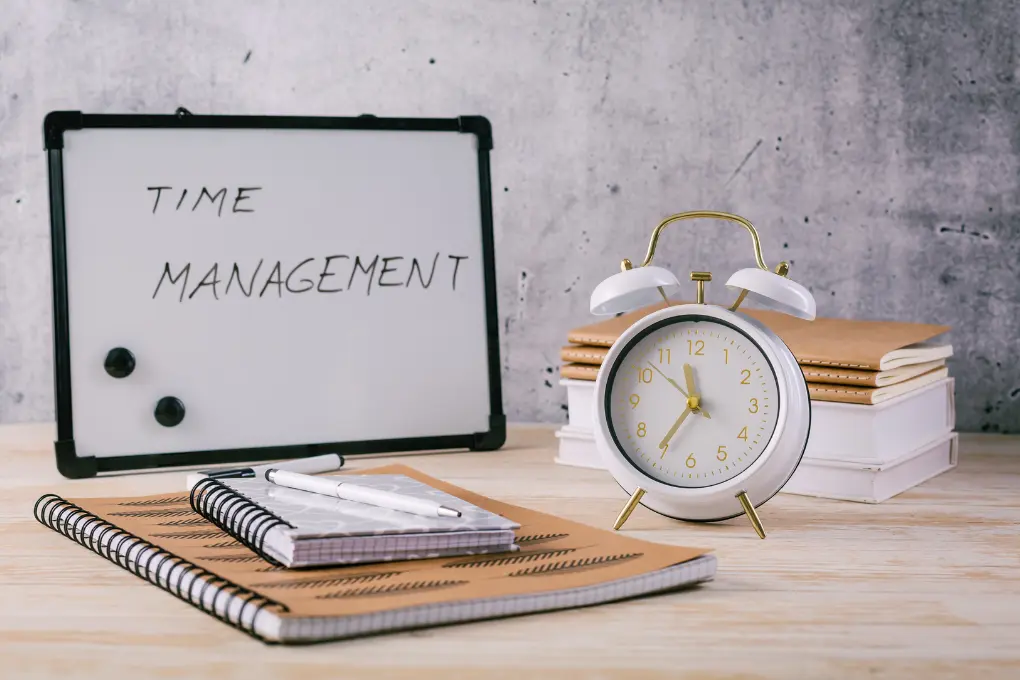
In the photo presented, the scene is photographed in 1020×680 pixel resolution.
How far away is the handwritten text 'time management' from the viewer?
133 centimetres

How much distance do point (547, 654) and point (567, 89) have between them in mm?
1106

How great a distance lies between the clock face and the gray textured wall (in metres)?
0.61

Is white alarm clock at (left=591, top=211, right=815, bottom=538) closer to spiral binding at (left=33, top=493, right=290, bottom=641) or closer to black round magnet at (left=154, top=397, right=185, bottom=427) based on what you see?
spiral binding at (left=33, top=493, right=290, bottom=641)

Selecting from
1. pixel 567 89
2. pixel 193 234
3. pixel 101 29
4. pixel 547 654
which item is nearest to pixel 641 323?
pixel 547 654

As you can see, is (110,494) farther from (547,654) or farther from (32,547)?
(547,654)

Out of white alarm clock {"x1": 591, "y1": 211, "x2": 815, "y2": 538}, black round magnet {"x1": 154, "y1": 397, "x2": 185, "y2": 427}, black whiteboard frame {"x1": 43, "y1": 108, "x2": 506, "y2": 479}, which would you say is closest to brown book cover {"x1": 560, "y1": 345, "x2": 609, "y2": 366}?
black whiteboard frame {"x1": 43, "y1": 108, "x2": 506, "y2": 479}

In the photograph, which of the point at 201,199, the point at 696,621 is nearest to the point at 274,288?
the point at 201,199

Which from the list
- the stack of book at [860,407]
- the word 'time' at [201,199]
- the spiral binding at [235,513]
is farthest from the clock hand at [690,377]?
the word 'time' at [201,199]

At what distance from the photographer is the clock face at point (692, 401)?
102 cm

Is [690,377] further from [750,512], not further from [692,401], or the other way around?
[750,512]

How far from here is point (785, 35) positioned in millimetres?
1611

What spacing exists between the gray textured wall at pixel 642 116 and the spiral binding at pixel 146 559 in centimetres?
74

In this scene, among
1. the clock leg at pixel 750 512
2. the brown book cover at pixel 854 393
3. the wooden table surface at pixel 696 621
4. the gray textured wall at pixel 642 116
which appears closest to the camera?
the wooden table surface at pixel 696 621

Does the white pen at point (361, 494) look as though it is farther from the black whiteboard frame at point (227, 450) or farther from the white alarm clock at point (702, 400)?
the black whiteboard frame at point (227, 450)
